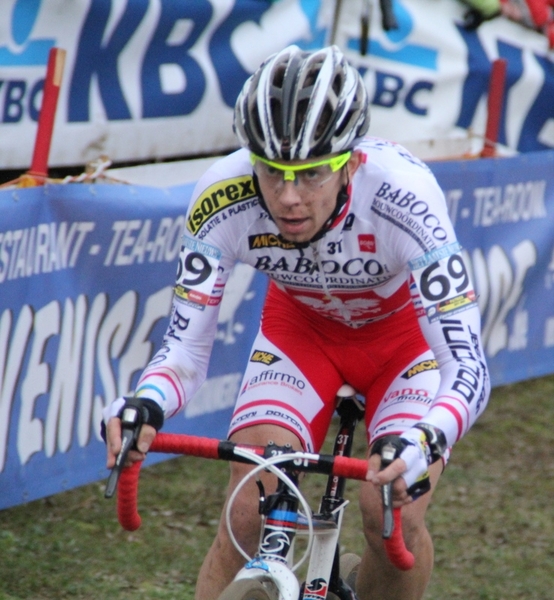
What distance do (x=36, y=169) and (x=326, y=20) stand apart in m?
3.35

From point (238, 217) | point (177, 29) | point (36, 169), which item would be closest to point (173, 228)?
point (36, 169)

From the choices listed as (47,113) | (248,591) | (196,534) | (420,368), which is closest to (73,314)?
(47,113)

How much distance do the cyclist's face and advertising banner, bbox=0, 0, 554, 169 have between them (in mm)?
3213

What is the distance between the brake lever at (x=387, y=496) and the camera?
2.76 meters

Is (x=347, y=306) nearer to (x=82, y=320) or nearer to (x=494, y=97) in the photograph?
(x=82, y=320)

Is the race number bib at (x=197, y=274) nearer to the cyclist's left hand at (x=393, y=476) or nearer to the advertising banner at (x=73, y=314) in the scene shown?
the cyclist's left hand at (x=393, y=476)

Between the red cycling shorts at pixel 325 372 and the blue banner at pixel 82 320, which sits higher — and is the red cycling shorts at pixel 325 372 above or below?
above

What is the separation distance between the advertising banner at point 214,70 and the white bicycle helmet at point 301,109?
305 cm

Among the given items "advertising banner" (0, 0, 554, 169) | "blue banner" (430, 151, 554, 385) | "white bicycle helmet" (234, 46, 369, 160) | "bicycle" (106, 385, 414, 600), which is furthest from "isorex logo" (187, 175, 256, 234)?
"blue banner" (430, 151, 554, 385)

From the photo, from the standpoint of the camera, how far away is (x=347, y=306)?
394 cm

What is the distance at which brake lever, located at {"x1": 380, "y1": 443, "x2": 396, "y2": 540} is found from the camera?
9.05ft

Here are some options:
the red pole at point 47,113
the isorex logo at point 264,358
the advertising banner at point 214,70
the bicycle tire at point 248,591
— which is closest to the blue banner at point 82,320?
the red pole at point 47,113

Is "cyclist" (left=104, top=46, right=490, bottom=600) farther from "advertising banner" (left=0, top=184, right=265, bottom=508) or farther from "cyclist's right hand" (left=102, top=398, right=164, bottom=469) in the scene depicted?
"advertising banner" (left=0, top=184, right=265, bottom=508)

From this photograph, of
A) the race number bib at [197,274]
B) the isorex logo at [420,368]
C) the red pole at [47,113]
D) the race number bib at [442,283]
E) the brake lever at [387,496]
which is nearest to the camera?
the brake lever at [387,496]
